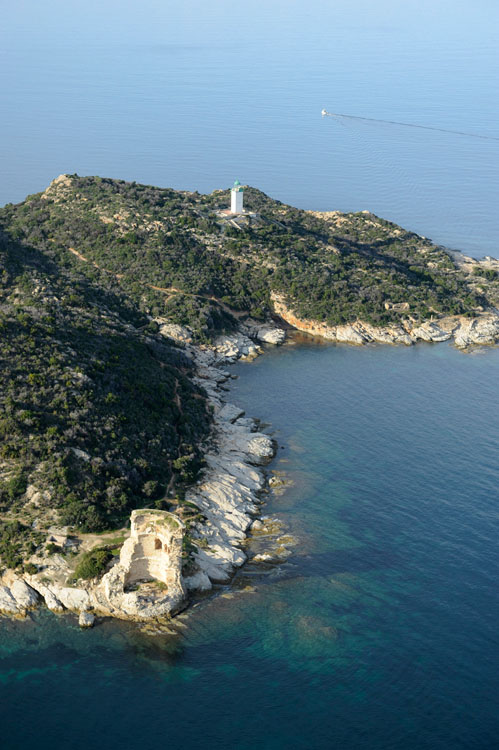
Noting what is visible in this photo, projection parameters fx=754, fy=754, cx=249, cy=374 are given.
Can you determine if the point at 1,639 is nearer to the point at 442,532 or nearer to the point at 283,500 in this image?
the point at 283,500

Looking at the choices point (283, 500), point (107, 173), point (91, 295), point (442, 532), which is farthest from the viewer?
point (107, 173)

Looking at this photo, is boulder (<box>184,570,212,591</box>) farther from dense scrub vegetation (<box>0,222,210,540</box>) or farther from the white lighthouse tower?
the white lighthouse tower

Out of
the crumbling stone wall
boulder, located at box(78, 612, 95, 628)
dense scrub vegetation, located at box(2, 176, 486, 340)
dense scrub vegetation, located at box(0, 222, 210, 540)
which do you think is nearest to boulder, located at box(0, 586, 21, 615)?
boulder, located at box(78, 612, 95, 628)

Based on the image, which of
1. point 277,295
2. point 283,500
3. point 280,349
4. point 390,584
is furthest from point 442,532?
point 277,295

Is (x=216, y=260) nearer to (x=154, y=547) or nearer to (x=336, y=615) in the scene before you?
(x=154, y=547)

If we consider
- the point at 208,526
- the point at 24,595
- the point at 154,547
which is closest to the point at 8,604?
the point at 24,595

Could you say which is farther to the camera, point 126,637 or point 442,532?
point 442,532
